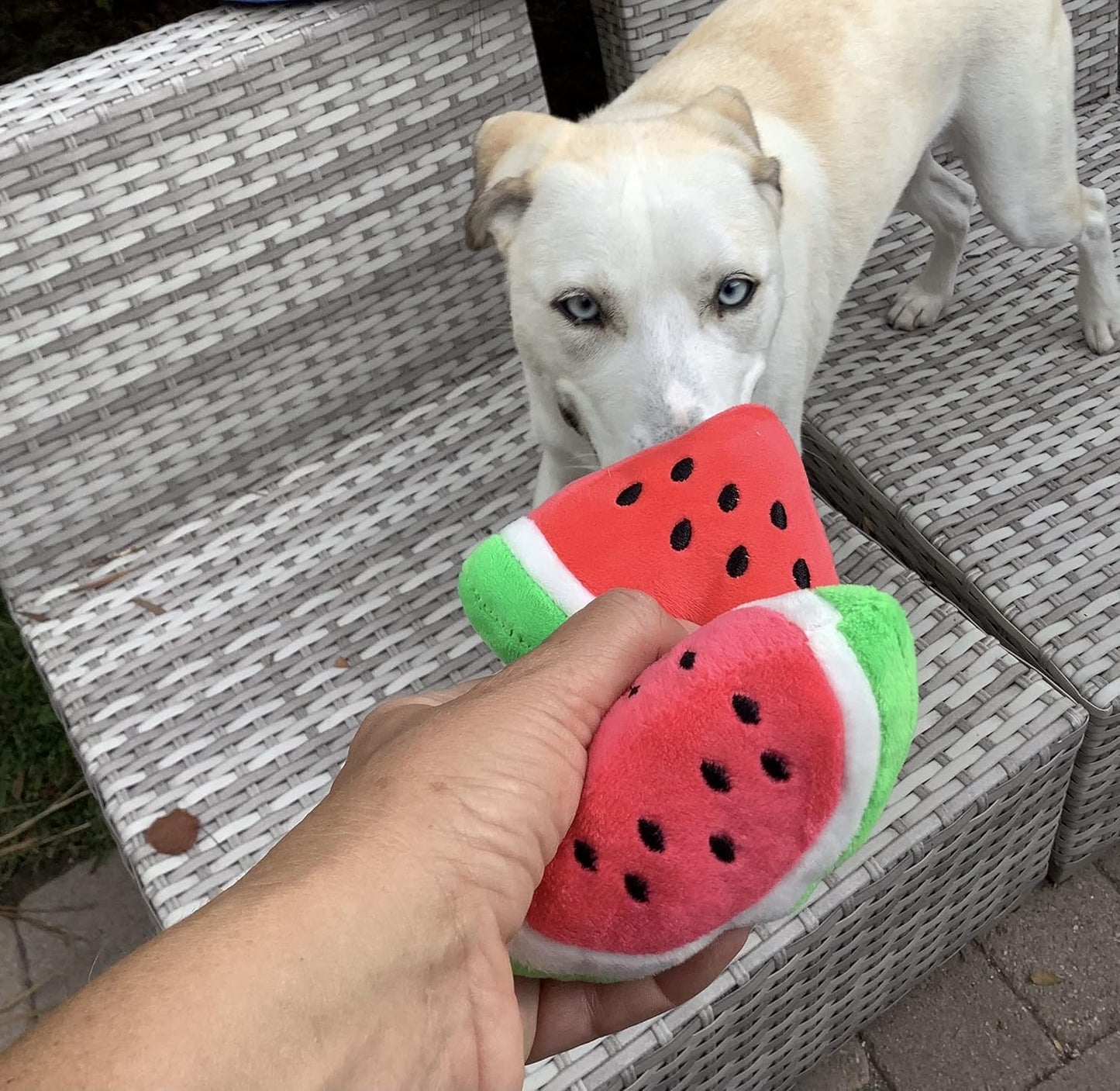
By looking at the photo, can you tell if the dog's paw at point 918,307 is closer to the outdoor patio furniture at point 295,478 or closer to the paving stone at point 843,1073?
the outdoor patio furniture at point 295,478

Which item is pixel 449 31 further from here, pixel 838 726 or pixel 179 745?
pixel 838 726

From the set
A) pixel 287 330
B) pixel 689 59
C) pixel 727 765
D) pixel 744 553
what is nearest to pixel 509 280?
pixel 287 330

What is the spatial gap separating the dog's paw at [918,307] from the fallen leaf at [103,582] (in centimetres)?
131

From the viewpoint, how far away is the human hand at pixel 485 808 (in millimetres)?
598

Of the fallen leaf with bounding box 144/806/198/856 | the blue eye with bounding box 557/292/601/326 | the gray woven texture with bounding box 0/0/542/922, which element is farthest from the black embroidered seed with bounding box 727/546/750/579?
the fallen leaf with bounding box 144/806/198/856

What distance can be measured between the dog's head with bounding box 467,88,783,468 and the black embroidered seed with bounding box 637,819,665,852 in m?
0.56

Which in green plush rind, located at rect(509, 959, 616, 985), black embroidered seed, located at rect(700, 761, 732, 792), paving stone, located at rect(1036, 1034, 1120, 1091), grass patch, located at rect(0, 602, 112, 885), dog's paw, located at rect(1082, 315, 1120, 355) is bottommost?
paving stone, located at rect(1036, 1034, 1120, 1091)

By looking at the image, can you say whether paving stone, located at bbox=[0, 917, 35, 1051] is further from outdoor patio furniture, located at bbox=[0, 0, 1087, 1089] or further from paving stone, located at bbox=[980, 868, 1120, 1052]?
paving stone, located at bbox=[980, 868, 1120, 1052]

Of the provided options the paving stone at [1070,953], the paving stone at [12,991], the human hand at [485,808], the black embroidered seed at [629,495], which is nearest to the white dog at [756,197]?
the black embroidered seed at [629,495]

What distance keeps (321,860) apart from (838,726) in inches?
12.3

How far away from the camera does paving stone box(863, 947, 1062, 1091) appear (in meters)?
1.46

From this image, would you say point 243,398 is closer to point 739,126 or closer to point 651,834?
point 739,126

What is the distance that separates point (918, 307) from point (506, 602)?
1150 millimetres

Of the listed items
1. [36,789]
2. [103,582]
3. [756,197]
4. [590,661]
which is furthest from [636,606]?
[36,789]
